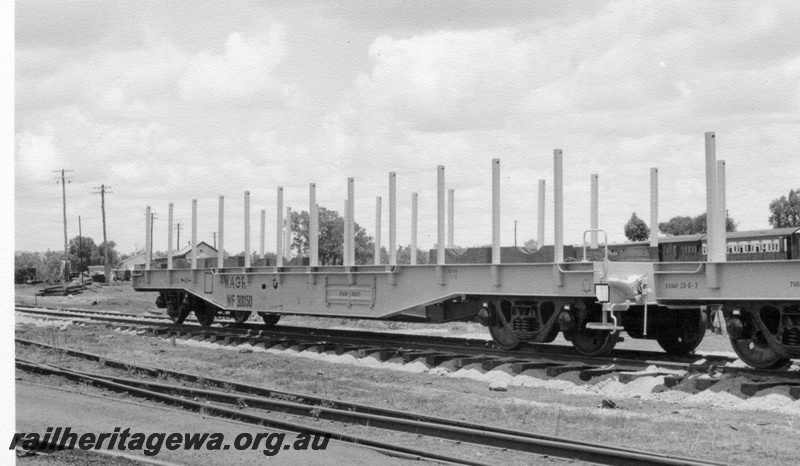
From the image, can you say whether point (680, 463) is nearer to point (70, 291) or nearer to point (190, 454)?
point (190, 454)

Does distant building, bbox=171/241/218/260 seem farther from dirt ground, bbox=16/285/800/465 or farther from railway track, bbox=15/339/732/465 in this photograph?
railway track, bbox=15/339/732/465

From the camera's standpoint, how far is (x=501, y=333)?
615 inches

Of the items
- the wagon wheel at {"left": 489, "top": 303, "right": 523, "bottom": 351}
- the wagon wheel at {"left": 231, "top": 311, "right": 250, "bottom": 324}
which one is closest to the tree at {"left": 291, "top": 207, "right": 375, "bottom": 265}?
the wagon wheel at {"left": 231, "top": 311, "right": 250, "bottom": 324}

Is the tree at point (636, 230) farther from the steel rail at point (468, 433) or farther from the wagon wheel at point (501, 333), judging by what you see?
the steel rail at point (468, 433)

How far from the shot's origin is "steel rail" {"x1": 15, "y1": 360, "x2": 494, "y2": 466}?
25.9 ft

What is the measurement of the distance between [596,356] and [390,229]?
507 centimetres

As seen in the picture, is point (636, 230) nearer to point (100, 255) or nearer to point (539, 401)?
point (539, 401)

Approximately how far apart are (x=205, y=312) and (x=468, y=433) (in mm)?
17022

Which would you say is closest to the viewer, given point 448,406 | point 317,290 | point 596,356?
point 448,406

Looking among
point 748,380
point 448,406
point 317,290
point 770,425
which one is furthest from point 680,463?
point 317,290

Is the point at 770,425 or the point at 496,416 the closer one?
the point at 770,425

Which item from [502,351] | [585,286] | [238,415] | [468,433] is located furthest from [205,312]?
[468,433]

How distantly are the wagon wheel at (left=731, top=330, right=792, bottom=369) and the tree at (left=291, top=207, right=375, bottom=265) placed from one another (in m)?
14.8

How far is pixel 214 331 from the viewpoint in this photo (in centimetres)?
2144
